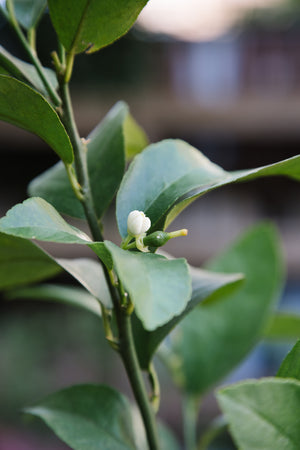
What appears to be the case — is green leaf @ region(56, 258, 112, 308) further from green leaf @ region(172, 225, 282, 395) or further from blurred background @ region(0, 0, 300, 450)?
blurred background @ region(0, 0, 300, 450)

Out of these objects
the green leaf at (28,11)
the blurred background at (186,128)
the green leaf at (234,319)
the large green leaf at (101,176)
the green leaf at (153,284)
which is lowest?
the blurred background at (186,128)

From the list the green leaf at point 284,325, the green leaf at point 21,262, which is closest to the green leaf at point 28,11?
the green leaf at point 21,262

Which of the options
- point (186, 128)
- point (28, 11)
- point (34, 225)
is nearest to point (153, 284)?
point (34, 225)

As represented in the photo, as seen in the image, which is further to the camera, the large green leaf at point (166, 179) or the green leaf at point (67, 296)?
the green leaf at point (67, 296)

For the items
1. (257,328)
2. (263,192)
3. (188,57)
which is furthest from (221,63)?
(257,328)

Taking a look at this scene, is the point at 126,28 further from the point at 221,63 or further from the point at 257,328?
the point at 221,63

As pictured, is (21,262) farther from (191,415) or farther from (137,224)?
(191,415)

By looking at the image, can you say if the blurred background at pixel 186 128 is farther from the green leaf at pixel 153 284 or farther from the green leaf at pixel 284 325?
the green leaf at pixel 153 284

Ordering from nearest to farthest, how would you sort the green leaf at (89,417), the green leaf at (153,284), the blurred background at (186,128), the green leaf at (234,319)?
the green leaf at (153,284) < the green leaf at (89,417) < the green leaf at (234,319) < the blurred background at (186,128)

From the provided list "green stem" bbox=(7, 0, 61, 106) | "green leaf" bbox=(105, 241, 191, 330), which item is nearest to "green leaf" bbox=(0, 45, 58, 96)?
"green stem" bbox=(7, 0, 61, 106)
